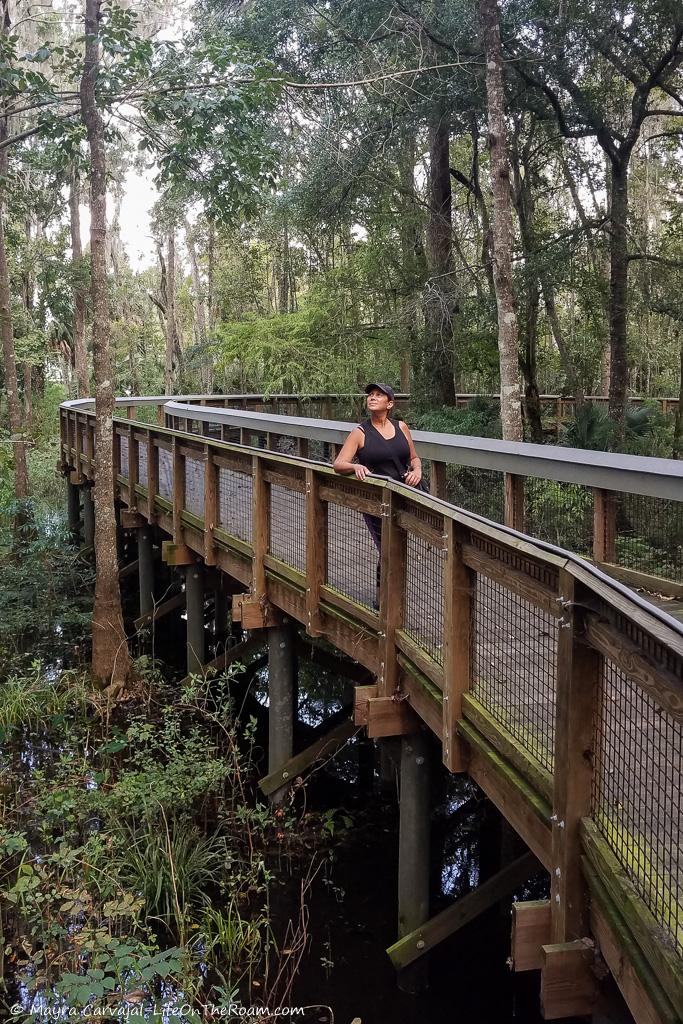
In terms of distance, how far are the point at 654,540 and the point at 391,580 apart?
2.58 metres

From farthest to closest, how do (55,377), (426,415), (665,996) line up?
1. (55,377)
2. (426,415)
3. (665,996)

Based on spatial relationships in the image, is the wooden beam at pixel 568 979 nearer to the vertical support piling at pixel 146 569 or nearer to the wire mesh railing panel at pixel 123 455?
the vertical support piling at pixel 146 569

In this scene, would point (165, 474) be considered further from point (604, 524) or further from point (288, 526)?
point (604, 524)

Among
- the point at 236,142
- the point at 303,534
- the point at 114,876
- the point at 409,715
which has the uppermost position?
the point at 236,142

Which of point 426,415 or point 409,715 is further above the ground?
point 426,415

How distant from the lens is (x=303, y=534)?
7.92m

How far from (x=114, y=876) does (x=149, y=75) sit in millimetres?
10555

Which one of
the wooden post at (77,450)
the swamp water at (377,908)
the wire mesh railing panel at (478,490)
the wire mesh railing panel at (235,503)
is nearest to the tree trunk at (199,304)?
the wooden post at (77,450)

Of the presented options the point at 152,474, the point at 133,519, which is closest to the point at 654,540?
the point at 152,474

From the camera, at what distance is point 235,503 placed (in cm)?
941

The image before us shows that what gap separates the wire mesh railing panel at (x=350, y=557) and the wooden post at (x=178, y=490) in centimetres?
383

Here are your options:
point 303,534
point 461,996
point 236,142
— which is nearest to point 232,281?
point 236,142

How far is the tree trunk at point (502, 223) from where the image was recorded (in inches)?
511

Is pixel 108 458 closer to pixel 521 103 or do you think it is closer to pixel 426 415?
pixel 426 415
